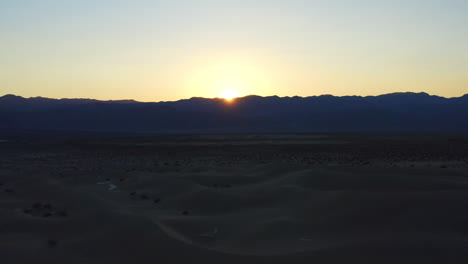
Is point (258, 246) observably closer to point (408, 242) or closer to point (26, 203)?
point (408, 242)

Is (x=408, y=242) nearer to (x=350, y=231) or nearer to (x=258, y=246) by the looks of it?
(x=350, y=231)

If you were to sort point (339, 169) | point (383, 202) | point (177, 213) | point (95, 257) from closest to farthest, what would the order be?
point (95, 257)
point (383, 202)
point (177, 213)
point (339, 169)

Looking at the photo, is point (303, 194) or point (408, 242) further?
point (303, 194)

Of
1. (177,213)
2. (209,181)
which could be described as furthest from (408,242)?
(209,181)

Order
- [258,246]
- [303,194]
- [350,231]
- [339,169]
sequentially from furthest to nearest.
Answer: [339,169] → [303,194] → [350,231] → [258,246]

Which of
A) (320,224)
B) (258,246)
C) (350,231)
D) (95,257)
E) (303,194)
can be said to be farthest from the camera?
(303,194)

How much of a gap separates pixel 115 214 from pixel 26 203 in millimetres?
5747

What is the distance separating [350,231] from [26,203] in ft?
41.2

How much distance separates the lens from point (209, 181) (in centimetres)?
2439

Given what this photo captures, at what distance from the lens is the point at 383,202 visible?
14375 millimetres

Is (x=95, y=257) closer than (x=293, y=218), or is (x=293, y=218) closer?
(x=95, y=257)

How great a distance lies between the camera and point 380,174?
21172 mm

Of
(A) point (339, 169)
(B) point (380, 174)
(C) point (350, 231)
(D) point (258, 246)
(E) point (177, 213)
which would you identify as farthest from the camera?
(A) point (339, 169)

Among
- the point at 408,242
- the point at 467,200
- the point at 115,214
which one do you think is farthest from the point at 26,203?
the point at 467,200
